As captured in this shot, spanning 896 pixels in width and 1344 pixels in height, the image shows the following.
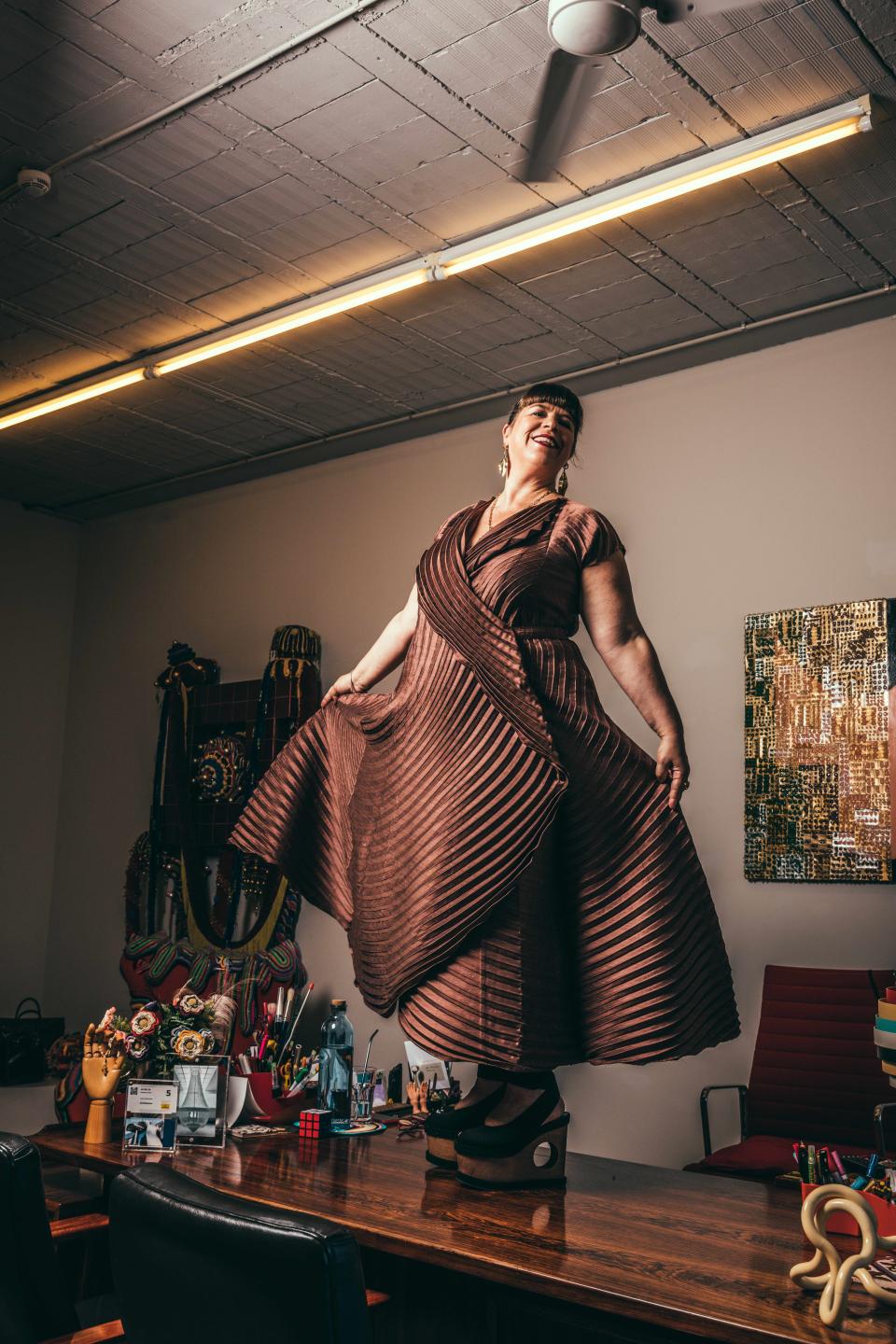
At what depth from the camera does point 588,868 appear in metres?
2.04

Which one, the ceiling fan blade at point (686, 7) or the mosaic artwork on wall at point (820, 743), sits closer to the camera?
the ceiling fan blade at point (686, 7)

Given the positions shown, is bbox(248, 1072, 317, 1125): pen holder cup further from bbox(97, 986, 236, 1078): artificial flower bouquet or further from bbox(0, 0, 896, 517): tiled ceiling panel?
bbox(0, 0, 896, 517): tiled ceiling panel

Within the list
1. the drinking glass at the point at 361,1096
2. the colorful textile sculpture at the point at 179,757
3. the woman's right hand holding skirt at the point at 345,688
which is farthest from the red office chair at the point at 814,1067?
the colorful textile sculpture at the point at 179,757

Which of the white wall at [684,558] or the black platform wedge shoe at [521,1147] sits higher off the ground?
the white wall at [684,558]

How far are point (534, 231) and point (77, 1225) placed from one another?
302 cm

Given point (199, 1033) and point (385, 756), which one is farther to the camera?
point (199, 1033)

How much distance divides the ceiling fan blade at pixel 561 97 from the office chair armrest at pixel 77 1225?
8.02 feet

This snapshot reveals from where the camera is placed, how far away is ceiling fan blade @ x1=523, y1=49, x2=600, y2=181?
2.64 meters

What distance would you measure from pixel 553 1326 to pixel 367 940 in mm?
684

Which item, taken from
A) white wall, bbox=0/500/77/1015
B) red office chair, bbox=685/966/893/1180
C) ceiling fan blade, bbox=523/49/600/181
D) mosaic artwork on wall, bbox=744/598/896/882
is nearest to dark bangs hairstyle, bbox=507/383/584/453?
ceiling fan blade, bbox=523/49/600/181

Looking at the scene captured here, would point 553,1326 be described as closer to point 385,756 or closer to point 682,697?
point 385,756

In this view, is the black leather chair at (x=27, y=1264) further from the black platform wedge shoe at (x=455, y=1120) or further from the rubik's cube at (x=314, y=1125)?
the rubik's cube at (x=314, y=1125)

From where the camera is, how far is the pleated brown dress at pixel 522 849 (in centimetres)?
196

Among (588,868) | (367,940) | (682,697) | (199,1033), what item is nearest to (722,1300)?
(588,868)
